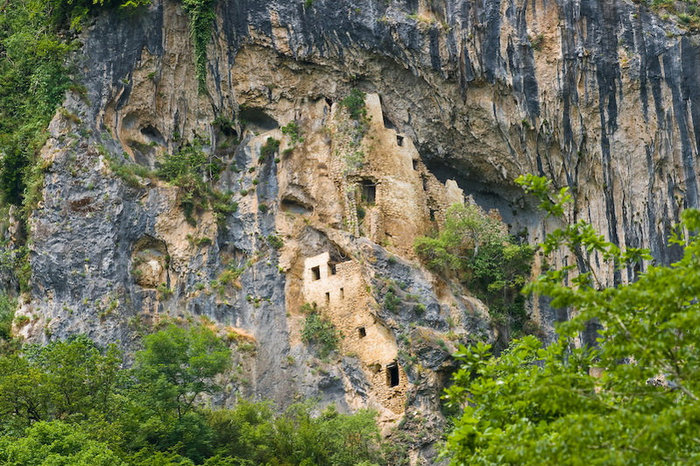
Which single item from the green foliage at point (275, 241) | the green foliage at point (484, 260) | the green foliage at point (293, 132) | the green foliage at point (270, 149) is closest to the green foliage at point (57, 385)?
the green foliage at point (275, 241)

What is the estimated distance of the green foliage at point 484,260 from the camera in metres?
36.3

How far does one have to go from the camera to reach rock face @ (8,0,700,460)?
113ft

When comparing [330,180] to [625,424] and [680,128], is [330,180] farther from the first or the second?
[625,424]

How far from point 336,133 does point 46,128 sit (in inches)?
394

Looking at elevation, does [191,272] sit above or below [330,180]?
below

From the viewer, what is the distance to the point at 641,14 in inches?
1407

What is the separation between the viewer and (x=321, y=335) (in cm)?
3456

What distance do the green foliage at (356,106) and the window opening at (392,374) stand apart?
9.53 meters

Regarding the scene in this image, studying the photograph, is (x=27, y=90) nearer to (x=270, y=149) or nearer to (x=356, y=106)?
(x=270, y=149)

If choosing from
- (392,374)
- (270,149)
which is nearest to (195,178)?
(270,149)

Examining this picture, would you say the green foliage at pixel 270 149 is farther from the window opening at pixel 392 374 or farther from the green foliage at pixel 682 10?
the green foliage at pixel 682 10

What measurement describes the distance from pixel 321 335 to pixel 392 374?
2.74m

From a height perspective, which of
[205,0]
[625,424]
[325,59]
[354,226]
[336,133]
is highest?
[205,0]

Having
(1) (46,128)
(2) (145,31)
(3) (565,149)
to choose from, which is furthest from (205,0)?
(3) (565,149)
